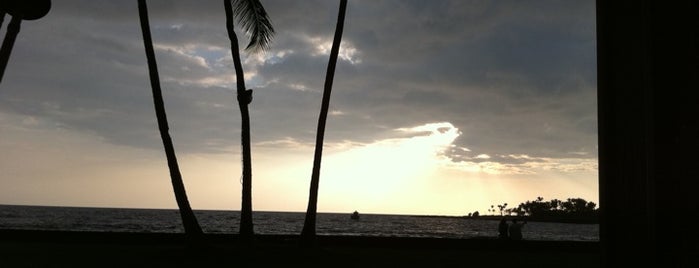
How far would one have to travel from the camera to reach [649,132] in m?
1.58

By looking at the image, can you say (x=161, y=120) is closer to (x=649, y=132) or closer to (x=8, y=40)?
(x=8, y=40)

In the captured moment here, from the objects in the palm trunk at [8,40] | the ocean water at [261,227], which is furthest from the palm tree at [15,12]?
the ocean water at [261,227]

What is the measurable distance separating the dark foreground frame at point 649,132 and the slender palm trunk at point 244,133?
14.1 m

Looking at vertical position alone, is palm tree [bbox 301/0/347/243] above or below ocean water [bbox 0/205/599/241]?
above

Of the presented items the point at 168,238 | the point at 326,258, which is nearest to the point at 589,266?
the point at 326,258

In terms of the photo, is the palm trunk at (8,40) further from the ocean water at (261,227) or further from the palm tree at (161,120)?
the ocean water at (261,227)

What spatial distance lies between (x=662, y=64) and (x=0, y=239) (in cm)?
2119

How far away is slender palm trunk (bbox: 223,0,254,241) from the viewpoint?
15.5 metres

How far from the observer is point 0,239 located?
1873 centimetres

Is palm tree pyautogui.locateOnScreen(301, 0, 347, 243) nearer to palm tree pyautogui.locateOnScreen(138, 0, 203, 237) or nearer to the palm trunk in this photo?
palm tree pyautogui.locateOnScreen(138, 0, 203, 237)

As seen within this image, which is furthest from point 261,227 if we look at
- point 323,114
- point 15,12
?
point 15,12

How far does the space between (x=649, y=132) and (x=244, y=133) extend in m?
14.7

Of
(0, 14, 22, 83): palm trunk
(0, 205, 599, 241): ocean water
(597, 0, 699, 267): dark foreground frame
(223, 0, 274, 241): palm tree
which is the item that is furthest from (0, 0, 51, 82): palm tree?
(0, 205, 599, 241): ocean water

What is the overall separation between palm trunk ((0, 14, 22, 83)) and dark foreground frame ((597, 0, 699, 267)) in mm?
2103
